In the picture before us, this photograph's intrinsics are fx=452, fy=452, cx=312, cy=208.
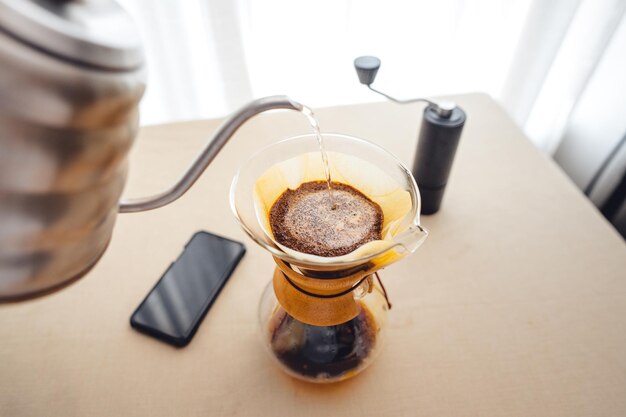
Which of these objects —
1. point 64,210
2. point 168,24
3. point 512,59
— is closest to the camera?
point 64,210

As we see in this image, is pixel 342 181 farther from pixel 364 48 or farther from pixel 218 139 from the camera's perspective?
pixel 364 48

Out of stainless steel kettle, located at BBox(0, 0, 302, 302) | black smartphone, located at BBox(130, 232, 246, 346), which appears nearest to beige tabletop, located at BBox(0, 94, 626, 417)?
black smartphone, located at BBox(130, 232, 246, 346)

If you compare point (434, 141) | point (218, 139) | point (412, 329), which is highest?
point (218, 139)

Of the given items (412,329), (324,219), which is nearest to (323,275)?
(324,219)

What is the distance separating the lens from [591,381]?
1.66 feet

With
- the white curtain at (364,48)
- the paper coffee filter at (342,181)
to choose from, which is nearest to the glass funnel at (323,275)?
the paper coffee filter at (342,181)

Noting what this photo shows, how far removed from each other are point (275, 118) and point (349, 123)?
0.45ft

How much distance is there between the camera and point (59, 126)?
0.25m

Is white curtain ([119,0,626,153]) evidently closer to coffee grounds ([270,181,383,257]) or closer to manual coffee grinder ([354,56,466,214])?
manual coffee grinder ([354,56,466,214])

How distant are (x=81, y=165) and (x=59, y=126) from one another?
0.03 meters

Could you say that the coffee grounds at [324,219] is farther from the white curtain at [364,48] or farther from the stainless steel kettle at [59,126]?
the white curtain at [364,48]

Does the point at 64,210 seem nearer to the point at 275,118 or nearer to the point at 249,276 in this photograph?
the point at 249,276

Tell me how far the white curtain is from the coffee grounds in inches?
23.9

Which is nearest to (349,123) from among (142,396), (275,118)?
(275,118)
